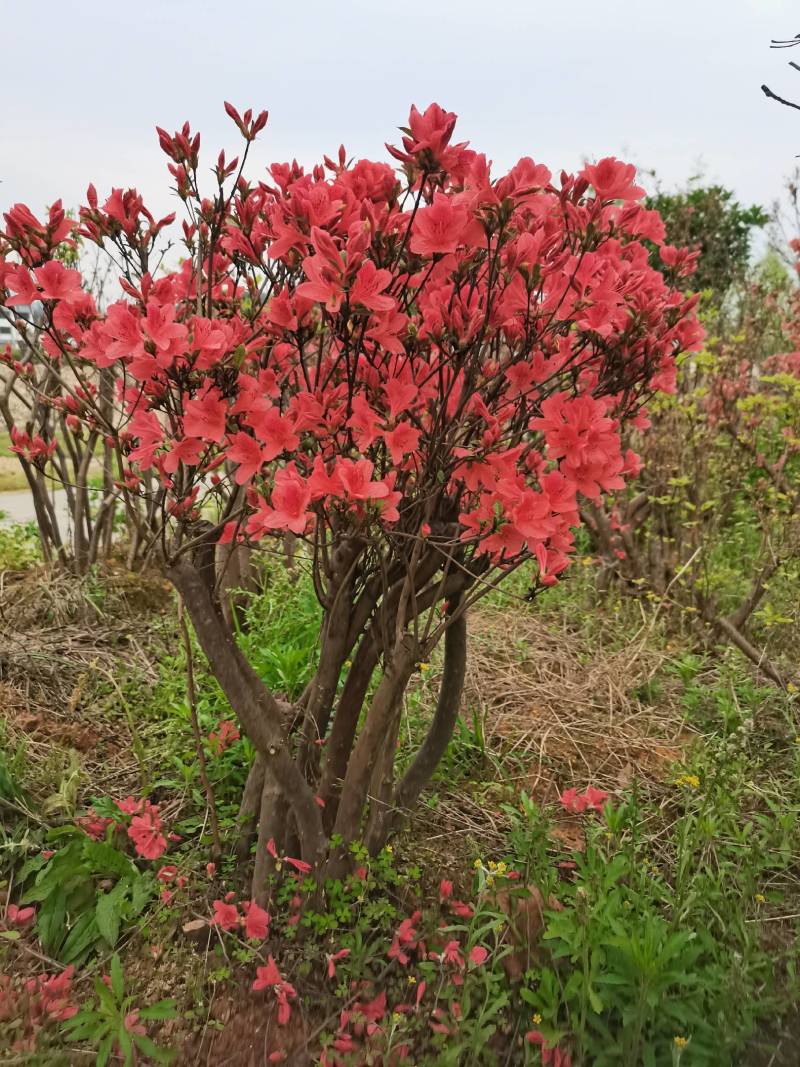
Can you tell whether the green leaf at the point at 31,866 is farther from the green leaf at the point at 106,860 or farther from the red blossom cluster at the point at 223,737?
the red blossom cluster at the point at 223,737

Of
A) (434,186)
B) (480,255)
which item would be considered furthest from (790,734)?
(434,186)

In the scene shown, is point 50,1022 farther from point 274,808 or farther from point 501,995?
point 501,995

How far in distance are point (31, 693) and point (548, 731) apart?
6.80 feet

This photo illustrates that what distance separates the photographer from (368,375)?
5.37 feet

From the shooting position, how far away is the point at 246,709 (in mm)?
1774

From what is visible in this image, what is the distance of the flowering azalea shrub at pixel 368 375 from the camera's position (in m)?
1.34

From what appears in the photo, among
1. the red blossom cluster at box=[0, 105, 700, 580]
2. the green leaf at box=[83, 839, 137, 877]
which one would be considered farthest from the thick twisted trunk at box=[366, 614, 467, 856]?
the green leaf at box=[83, 839, 137, 877]

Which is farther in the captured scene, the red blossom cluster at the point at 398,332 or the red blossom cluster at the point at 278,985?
the red blossom cluster at the point at 278,985

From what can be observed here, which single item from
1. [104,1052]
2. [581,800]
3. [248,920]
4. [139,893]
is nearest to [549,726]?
[581,800]

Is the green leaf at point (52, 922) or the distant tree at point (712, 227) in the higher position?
the distant tree at point (712, 227)

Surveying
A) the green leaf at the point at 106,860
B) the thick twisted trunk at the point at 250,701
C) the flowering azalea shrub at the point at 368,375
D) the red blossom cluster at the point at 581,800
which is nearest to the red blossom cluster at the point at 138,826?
the green leaf at the point at 106,860

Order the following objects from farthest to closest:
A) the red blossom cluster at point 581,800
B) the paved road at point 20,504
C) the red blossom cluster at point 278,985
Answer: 1. the paved road at point 20,504
2. the red blossom cluster at point 581,800
3. the red blossom cluster at point 278,985

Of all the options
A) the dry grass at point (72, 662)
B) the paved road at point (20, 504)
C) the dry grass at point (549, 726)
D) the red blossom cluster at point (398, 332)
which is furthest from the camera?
the paved road at point (20, 504)

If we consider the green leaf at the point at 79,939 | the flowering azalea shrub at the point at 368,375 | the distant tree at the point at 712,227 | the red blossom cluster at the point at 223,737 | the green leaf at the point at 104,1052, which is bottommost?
the green leaf at the point at 79,939
